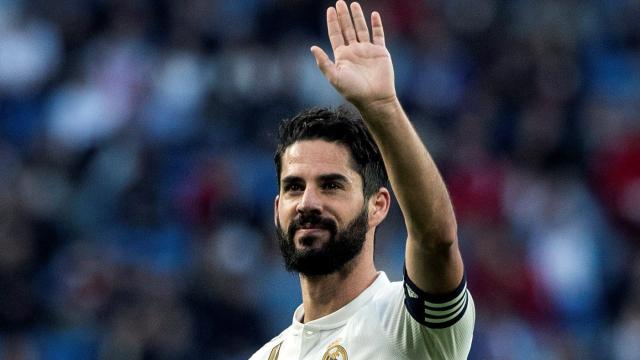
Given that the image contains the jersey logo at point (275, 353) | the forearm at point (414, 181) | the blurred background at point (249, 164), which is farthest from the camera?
the blurred background at point (249, 164)

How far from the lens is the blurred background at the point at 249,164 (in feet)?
28.6

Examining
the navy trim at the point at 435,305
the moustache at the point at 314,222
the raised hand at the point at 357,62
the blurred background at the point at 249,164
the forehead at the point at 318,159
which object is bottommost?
the blurred background at the point at 249,164

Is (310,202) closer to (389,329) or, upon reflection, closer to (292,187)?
(292,187)

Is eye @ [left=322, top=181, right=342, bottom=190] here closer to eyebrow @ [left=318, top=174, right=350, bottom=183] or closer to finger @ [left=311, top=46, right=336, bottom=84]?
eyebrow @ [left=318, top=174, right=350, bottom=183]

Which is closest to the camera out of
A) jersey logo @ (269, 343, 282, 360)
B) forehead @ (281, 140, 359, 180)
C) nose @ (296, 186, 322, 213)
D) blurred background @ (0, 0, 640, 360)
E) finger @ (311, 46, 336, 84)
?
finger @ (311, 46, 336, 84)

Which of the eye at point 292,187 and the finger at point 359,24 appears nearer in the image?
the finger at point 359,24

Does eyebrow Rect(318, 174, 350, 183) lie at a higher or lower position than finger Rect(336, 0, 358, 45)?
lower

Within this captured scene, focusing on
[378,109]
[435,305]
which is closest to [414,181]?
[378,109]

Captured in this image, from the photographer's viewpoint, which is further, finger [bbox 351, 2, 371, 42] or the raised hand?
finger [bbox 351, 2, 371, 42]

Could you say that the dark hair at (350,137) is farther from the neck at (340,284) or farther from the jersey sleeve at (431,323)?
the jersey sleeve at (431,323)

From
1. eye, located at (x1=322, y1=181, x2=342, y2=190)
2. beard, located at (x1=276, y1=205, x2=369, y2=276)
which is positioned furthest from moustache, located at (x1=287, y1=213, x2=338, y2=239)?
eye, located at (x1=322, y1=181, x2=342, y2=190)

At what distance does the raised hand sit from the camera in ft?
10.6

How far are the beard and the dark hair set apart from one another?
141 mm

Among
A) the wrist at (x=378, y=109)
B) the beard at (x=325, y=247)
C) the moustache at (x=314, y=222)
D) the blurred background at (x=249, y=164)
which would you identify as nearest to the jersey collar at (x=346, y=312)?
the beard at (x=325, y=247)
